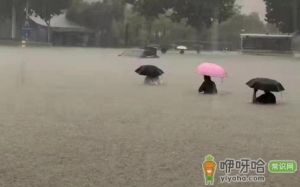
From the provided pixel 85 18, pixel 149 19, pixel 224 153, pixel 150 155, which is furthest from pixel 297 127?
pixel 85 18

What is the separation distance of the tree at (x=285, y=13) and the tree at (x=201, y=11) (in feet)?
11.5

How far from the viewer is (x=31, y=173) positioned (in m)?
4.38

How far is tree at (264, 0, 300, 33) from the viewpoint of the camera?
4272 centimetres

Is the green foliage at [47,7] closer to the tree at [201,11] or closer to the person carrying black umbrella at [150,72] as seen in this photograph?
the tree at [201,11]

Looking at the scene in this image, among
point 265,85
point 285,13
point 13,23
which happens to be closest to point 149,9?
point 285,13

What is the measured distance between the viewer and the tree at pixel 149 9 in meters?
45.0

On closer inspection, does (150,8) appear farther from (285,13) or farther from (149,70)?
(149,70)

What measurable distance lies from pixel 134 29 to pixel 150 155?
140ft

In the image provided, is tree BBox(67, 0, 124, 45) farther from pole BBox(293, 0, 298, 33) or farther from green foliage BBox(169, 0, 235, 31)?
pole BBox(293, 0, 298, 33)

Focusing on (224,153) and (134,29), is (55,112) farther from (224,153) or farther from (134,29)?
(134,29)

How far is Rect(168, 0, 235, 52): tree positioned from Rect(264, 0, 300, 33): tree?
3.51 meters

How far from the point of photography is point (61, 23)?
165 ft

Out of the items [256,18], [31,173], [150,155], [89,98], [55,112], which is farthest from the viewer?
[256,18]

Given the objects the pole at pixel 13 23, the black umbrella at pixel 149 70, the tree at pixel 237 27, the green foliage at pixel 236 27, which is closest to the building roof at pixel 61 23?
the pole at pixel 13 23
